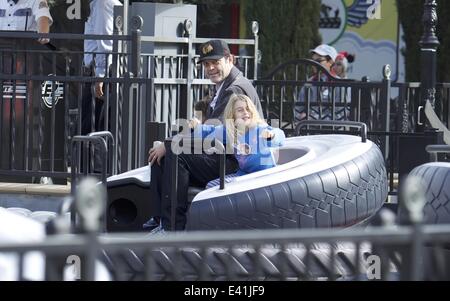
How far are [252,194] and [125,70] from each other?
318cm

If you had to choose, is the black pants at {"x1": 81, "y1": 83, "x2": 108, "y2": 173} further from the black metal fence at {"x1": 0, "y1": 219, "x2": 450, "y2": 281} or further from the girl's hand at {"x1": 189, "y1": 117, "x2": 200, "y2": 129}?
the black metal fence at {"x1": 0, "y1": 219, "x2": 450, "y2": 281}

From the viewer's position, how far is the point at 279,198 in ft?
21.8

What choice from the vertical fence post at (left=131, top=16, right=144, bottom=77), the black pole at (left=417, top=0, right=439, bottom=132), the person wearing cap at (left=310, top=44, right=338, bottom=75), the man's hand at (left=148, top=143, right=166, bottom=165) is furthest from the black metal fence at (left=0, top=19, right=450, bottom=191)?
the person wearing cap at (left=310, top=44, right=338, bottom=75)

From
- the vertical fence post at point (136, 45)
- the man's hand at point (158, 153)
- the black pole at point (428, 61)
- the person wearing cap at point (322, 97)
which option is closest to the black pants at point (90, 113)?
the vertical fence post at point (136, 45)

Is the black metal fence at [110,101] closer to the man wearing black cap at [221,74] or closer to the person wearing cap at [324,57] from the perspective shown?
the man wearing black cap at [221,74]

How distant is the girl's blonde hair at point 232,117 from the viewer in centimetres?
716

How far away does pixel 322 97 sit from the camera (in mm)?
13172

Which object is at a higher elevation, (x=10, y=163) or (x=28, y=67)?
(x=28, y=67)

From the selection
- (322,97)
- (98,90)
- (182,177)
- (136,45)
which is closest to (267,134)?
(182,177)

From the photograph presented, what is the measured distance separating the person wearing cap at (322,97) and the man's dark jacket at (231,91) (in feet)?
11.7

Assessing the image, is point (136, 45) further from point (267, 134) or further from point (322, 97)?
point (322, 97)
